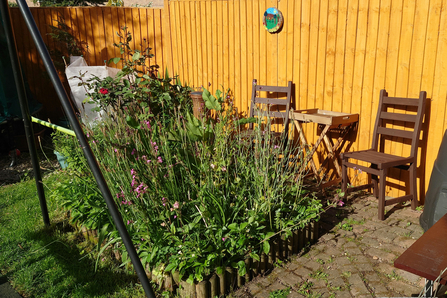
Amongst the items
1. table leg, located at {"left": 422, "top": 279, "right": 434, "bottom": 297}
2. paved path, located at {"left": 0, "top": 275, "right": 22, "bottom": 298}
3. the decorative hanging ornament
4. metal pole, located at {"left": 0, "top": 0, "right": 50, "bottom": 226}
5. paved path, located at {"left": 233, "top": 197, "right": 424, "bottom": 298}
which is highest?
the decorative hanging ornament

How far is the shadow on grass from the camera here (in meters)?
2.67

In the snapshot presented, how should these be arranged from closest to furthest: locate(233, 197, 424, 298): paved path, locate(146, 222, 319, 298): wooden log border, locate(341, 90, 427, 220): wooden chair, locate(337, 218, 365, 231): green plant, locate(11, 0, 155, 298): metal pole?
locate(11, 0, 155, 298): metal pole, locate(146, 222, 319, 298): wooden log border, locate(233, 197, 424, 298): paved path, locate(337, 218, 365, 231): green plant, locate(341, 90, 427, 220): wooden chair

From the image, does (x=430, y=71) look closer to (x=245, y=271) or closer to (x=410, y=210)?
(x=410, y=210)

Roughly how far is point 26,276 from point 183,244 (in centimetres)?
132

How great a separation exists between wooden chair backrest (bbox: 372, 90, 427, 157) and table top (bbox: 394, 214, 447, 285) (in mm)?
1949

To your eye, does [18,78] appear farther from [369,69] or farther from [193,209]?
[369,69]

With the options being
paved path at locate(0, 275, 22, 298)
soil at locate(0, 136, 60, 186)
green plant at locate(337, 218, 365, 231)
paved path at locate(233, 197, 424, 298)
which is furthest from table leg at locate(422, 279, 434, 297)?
soil at locate(0, 136, 60, 186)

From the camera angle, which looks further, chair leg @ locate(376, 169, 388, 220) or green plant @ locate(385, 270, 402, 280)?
chair leg @ locate(376, 169, 388, 220)

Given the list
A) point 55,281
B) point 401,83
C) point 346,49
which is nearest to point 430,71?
point 401,83

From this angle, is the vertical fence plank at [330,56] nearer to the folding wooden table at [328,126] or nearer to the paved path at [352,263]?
the folding wooden table at [328,126]

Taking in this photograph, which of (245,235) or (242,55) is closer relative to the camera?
(245,235)

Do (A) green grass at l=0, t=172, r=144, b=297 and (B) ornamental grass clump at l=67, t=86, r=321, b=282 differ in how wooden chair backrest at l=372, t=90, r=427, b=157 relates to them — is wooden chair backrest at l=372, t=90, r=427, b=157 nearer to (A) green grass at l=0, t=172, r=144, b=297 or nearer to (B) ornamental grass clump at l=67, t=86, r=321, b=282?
(B) ornamental grass clump at l=67, t=86, r=321, b=282

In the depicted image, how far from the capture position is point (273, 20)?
15.7 feet

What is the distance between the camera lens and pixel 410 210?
12.5 feet
